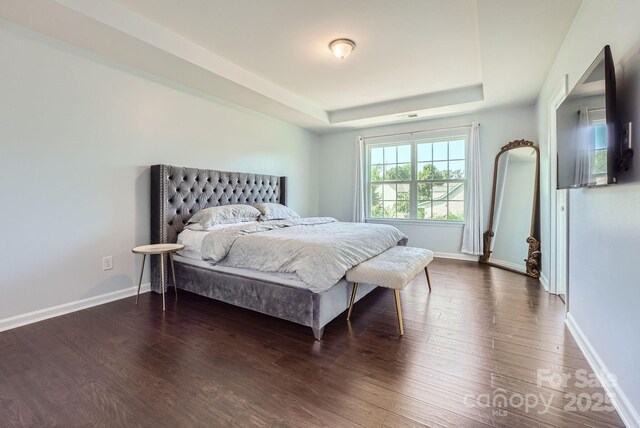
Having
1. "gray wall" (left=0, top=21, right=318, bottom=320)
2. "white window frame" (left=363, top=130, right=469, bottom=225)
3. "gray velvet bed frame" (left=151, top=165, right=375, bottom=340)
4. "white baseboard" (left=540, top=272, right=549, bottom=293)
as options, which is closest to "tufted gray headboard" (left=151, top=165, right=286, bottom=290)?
"gray velvet bed frame" (left=151, top=165, right=375, bottom=340)

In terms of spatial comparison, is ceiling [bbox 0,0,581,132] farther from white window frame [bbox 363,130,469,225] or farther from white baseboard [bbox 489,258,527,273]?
white baseboard [bbox 489,258,527,273]

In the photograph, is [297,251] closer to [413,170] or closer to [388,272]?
[388,272]

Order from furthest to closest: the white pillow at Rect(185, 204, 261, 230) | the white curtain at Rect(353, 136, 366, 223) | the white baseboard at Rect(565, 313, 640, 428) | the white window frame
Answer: the white curtain at Rect(353, 136, 366, 223)
the white window frame
the white pillow at Rect(185, 204, 261, 230)
the white baseboard at Rect(565, 313, 640, 428)

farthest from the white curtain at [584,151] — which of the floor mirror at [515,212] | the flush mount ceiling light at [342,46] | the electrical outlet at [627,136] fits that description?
the floor mirror at [515,212]

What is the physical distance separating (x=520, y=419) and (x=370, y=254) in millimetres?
1486

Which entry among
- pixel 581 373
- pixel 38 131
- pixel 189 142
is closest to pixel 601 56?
pixel 581 373

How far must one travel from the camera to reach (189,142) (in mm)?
3535

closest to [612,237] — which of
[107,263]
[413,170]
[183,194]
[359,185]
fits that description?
[183,194]

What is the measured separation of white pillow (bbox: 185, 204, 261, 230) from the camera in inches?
123

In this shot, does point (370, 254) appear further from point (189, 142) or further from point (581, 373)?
point (189, 142)

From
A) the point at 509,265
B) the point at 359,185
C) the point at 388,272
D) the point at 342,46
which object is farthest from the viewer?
the point at 359,185

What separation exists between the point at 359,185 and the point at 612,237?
160 inches

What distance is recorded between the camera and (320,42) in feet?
9.22

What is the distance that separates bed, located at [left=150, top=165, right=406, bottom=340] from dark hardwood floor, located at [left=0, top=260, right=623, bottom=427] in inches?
6.5
